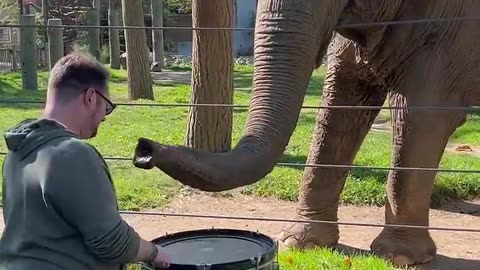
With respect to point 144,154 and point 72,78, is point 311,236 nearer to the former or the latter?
point 144,154

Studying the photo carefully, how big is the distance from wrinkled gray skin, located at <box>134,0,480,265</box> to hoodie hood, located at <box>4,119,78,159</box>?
33 cm

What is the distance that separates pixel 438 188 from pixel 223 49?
2.17 meters

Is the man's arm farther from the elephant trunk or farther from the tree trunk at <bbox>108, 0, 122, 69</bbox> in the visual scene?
the tree trunk at <bbox>108, 0, 122, 69</bbox>

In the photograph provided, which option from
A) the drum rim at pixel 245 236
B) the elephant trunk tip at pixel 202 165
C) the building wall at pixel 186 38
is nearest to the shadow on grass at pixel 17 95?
the drum rim at pixel 245 236

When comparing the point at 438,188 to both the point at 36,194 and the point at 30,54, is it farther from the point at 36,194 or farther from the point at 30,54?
the point at 30,54

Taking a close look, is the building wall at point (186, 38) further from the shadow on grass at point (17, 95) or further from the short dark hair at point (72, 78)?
the short dark hair at point (72, 78)

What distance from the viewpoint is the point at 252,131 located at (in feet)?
10.9

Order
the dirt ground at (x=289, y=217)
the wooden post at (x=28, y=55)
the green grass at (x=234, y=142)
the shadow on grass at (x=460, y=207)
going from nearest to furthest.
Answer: the dirt ground at (x=289, y=217), the shadow on grass at (x=460, y=207), the green grass at (x=234, y=142), the wooden post at (x=28, y=55)

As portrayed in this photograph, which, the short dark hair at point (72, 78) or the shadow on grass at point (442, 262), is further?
the shadow on grass at point (442, 262)

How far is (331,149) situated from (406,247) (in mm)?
824

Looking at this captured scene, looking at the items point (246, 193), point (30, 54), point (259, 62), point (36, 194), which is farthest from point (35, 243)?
point (30, 54)

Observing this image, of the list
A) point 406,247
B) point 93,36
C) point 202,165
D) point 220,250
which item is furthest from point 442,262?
point 93,36

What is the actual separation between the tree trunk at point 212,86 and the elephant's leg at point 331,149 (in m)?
2.20

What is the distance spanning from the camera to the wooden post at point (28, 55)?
14.6 meters
